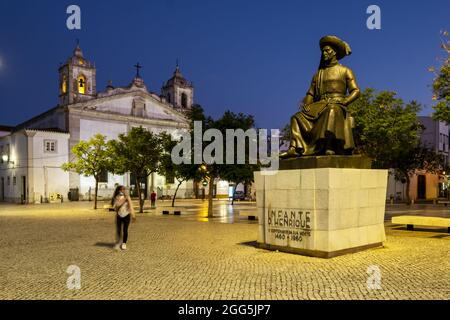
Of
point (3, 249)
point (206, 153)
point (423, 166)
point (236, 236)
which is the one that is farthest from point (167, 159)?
point (423, 166)

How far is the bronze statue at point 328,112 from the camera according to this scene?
32.6ft

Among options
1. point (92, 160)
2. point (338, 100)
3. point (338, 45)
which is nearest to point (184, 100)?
point (92, 160)

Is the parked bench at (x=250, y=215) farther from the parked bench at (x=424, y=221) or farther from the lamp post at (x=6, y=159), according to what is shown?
the lamp post at (x=6, y=159)

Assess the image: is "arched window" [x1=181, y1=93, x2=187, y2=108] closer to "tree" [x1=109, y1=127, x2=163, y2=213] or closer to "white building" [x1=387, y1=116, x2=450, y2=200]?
"white building" [x1=387, y1=116, x2=450, y2=200]

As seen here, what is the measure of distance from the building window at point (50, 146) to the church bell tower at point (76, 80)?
272 inches

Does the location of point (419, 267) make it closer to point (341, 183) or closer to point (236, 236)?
point (341, 183)

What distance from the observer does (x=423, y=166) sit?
40.8 m

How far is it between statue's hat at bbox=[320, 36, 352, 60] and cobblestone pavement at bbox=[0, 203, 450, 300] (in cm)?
485

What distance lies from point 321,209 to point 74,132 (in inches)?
1739

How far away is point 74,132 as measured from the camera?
160 ft

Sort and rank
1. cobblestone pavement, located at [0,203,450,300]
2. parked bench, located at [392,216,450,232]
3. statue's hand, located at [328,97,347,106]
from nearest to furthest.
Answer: cobblestone pavement, located at [0,203,450,300] → statue's hand, located at [328,97,347,106] → parked bench, located at [392,216,450,232]

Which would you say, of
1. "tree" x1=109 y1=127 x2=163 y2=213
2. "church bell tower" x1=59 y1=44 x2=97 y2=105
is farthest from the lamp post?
"tree" x1=109 y1=127 x2=163 y2=213

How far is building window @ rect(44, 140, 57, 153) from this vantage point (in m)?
45.3
